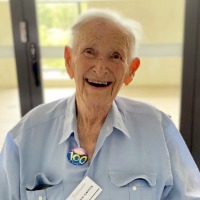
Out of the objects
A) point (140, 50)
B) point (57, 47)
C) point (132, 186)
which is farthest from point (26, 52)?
point (132, 186)

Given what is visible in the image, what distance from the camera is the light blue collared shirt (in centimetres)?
115

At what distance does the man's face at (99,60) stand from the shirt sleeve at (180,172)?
327mm

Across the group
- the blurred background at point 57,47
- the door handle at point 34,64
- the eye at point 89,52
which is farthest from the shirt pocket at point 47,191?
the door handle at point 34,64

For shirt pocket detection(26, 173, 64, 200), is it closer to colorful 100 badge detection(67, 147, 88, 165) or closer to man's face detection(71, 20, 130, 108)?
colorful 100 badge detection(67, 147, 88, 165)

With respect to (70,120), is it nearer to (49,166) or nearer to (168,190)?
(49,166)

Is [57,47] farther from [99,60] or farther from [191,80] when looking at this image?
[99,60]

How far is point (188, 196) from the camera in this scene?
3.83 ft

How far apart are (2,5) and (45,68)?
60cm

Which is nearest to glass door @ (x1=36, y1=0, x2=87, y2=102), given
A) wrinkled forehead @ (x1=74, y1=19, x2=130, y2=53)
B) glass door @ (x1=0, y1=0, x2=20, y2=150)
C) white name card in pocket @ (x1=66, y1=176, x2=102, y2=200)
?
glass door @ (x1=0, y1=0, x2=20, y2=150)

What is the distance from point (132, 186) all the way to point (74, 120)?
36cm

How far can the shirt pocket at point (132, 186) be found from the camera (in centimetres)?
114

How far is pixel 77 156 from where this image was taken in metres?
1.16

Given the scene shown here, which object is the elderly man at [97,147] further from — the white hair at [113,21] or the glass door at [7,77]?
the glass door at [7,77]

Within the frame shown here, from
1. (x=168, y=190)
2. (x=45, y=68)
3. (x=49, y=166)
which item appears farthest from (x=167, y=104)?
(x=49, y=166)
